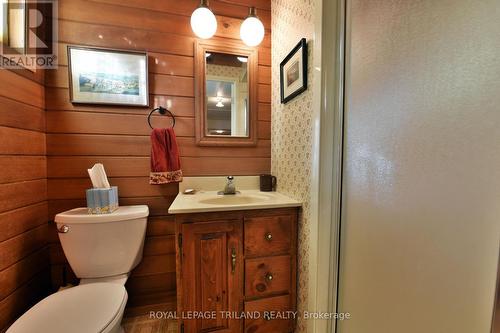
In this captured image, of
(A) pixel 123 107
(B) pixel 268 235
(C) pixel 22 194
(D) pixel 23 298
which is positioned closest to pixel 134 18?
(A) pixel 123 107

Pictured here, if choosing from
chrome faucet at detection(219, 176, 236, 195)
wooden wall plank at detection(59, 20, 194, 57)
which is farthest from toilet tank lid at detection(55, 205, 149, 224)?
wooden wall plank at detection(59, 20, 194, 57)

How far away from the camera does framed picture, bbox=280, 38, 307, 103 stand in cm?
102

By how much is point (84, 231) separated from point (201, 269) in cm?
68

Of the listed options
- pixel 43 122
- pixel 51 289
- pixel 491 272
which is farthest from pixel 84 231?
pixel 491 272

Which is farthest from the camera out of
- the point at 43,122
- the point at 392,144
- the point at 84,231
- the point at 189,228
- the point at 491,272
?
the point at 43,122

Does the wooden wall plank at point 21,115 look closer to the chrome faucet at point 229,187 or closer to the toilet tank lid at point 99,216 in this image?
the toilet tank lid at point 99,216

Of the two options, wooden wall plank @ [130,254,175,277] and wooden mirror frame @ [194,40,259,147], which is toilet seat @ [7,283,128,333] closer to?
wooden wall plank @ [130,254,175,277]

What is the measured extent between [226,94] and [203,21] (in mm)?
453

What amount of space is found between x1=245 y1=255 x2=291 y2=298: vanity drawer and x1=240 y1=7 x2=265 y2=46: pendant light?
4.58ft

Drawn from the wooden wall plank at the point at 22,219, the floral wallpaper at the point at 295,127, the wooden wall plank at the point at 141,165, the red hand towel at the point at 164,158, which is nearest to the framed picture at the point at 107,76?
the red hand towel at the point at 164,158

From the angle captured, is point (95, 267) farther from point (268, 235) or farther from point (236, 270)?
point (268, 235)

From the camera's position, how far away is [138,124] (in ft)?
4.41

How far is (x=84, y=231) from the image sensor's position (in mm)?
1076

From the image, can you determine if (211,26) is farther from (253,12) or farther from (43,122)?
(43,122)
